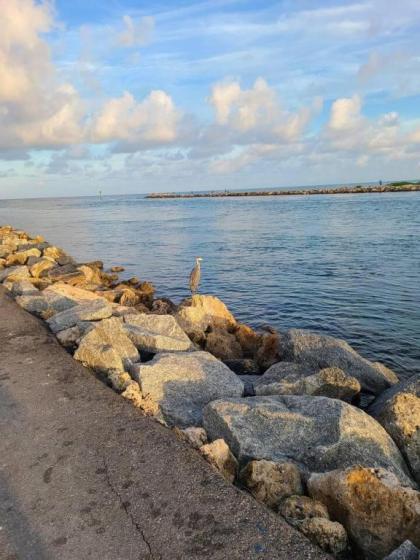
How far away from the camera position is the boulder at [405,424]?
19.0 feet

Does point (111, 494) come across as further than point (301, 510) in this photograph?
Yes

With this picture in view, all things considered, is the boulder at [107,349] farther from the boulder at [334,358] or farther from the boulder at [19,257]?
the boulder at [19,257]

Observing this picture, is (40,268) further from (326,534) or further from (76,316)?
(326,534)

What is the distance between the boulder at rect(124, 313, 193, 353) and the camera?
337 inches

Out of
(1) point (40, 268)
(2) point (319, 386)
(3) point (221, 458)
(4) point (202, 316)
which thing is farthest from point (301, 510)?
(1) point (40, 268)

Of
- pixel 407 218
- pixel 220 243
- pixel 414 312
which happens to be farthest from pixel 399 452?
pixel 407 218

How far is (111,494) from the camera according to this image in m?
4.30

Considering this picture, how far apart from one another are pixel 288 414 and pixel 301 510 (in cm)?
170

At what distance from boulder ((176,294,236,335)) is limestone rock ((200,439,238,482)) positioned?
603 centimetres

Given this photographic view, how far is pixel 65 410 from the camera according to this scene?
591 centimetres

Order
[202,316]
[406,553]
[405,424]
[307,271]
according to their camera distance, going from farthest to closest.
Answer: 1. [307,271]
2. [202,316]
3. [405,424]
4. [406,553]

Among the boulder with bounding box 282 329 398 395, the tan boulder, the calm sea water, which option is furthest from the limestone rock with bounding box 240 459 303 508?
the calm sea water

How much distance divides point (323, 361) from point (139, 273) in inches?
679

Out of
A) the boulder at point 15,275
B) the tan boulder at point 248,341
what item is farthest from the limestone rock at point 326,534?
the boulder at point 15,275
